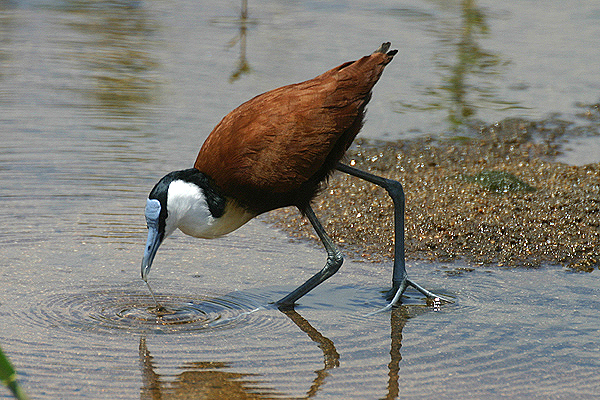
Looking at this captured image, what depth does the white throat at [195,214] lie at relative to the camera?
3.89 meters

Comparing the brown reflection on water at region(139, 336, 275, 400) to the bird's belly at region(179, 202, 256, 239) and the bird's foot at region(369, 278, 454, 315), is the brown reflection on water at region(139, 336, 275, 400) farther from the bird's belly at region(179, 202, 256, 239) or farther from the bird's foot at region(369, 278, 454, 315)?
the bird's foot at region(369, 278, 454, 315)

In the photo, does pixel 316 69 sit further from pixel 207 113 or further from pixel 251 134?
pixel 251 134

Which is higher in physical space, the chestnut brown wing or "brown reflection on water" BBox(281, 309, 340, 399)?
the chestnut brown wing

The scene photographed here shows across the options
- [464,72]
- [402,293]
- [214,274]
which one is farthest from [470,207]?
[464,72]

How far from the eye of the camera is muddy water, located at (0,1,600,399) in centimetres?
344

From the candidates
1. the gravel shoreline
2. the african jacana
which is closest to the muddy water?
the gravel shoreline

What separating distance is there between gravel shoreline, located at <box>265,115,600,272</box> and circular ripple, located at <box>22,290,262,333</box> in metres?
0.88

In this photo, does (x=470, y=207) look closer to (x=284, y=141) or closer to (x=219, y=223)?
(x=284, y=141)

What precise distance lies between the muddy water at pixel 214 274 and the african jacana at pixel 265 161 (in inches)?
12.9

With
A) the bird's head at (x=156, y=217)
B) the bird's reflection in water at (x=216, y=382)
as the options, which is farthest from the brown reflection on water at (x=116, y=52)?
the bird's reflection in water at (x=216, y=382)

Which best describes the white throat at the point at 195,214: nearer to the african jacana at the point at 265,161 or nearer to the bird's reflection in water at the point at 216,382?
the african jacana at the point at 265,161

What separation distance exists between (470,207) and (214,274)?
5.92 feet

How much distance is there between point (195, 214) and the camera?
3.98 metres

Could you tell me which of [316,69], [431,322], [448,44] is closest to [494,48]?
[448,44]
